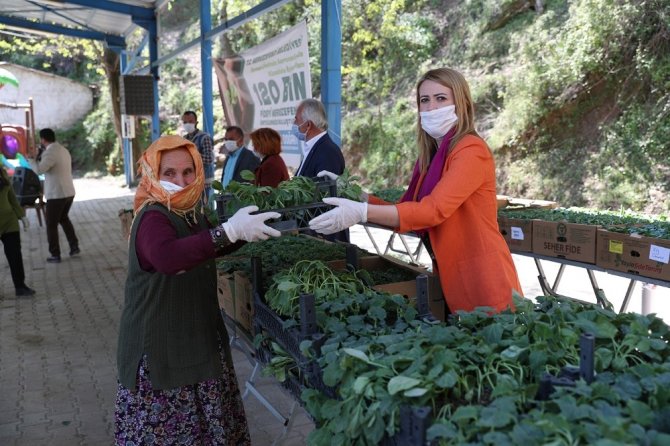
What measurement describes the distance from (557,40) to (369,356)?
1268 cm

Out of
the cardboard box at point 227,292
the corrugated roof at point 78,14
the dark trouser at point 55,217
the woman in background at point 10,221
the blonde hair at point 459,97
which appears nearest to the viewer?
the blonde hair at point 459,97

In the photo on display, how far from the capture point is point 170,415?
2459 millimetres

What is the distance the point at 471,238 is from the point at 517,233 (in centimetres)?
294

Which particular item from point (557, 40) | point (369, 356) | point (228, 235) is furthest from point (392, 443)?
point (557, 40)

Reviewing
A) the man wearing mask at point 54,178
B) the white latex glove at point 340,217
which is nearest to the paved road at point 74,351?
the man wearing mask at point 54,178

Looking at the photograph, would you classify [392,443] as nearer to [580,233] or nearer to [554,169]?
[580,233]

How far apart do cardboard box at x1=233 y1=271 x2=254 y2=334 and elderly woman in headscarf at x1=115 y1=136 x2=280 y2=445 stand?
40 cm

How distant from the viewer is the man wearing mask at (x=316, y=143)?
493 centimetres

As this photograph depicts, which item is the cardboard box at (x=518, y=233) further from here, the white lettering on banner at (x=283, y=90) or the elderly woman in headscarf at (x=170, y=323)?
the elderly woman in headscarf at (x=170, y=323)

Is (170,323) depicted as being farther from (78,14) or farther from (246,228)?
(78,14)

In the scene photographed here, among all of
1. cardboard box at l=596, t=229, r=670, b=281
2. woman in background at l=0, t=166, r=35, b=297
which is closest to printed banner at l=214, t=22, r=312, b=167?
woman in background at l=0, t=166, r=35, b=297

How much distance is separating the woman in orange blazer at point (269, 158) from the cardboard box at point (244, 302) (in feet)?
8.61

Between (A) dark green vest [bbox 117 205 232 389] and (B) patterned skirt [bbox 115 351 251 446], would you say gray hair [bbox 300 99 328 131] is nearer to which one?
(A) dark green vest [bbox 117 205 232 389]

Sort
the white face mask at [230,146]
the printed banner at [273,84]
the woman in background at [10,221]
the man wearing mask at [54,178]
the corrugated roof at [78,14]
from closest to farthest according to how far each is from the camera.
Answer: the printed banner at [273,84]
the woman in background at [10,221]
the white face mask at [230,146]
the man wearing mask at [54,178]
the corrugated roof at [78,14]
